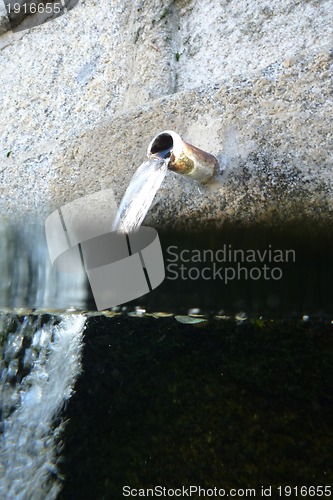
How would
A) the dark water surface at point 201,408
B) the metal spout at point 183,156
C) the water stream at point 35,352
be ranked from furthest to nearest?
the water stream at point 35,352
the metal spout at point 183,156
the dark water surface at point 201,408

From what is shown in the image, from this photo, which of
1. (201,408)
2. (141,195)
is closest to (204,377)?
(201,408)

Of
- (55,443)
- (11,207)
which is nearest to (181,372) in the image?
(55,443)

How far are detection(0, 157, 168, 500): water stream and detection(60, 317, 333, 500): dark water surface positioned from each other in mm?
104

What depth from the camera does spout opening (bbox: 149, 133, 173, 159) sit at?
56.0 inches

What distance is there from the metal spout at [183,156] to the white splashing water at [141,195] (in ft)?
0.08

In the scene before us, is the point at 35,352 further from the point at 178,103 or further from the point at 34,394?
the point at 178,103

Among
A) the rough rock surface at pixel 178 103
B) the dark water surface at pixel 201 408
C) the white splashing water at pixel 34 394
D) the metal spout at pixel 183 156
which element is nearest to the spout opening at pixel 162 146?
the metal spout at pixel 183 156

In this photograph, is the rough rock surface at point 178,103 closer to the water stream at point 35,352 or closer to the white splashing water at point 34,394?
the water stream at point 35,352

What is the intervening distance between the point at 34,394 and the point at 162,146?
3.08 ft

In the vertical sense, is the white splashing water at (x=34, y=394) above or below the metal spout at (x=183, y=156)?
below

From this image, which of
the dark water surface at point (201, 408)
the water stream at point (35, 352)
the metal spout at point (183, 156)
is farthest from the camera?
the water stream at point (35, 352)

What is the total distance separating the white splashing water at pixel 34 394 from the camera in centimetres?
159

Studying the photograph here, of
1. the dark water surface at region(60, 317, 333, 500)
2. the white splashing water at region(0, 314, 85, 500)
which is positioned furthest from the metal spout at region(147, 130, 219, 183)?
the white splashing water at region(0, 314, 85, 500)

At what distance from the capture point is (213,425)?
4.17 feet
